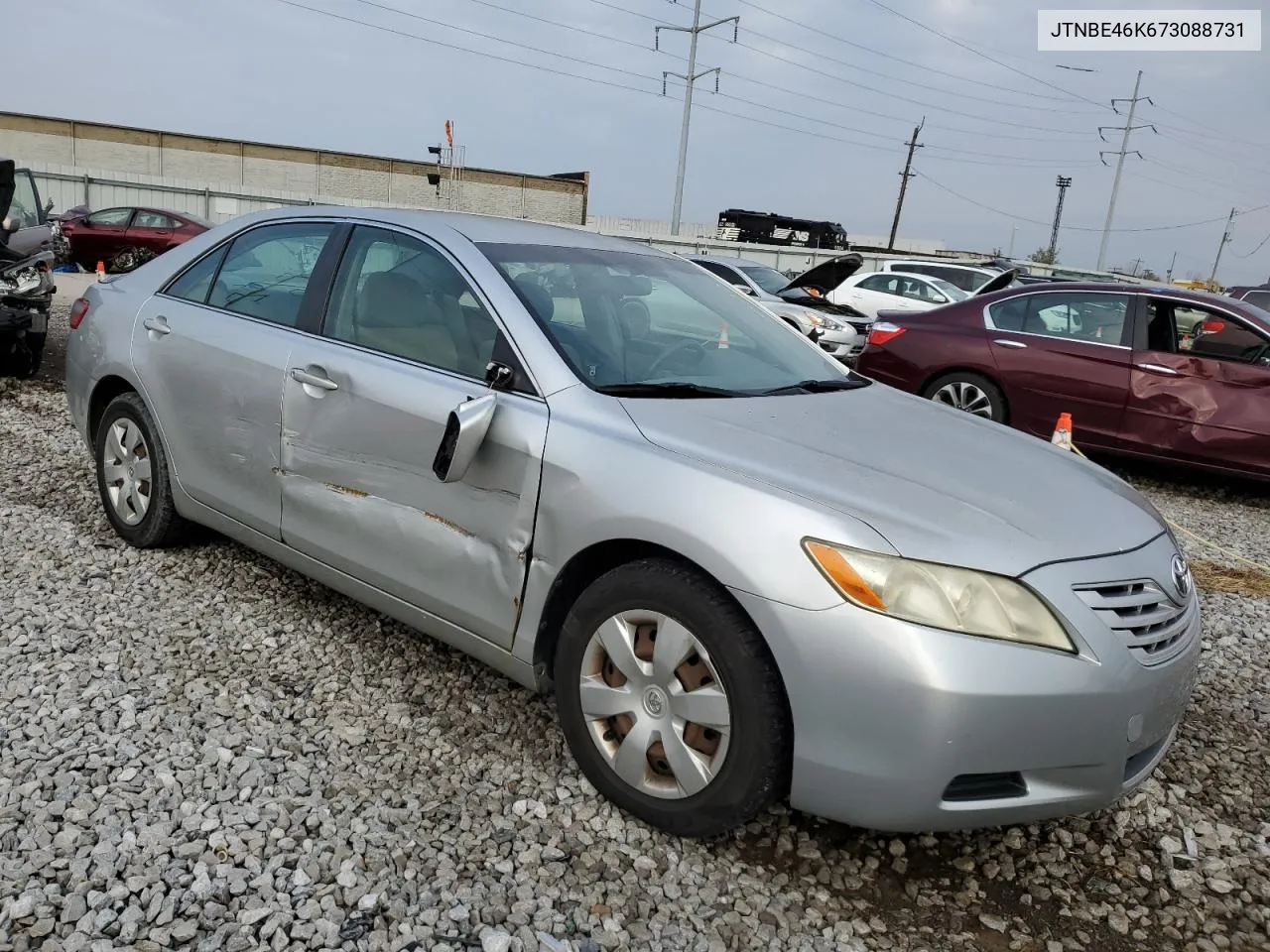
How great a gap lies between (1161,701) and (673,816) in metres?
1.20

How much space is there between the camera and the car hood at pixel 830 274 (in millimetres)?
9734

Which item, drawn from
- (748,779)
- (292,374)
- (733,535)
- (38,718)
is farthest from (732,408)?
(38,718)

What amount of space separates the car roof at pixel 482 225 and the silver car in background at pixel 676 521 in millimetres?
29

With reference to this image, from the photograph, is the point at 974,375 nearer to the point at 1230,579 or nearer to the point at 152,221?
the point at 1230,579

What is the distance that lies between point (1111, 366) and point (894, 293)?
10087mm

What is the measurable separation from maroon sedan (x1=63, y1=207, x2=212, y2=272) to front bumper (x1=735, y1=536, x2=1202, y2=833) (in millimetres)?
20221

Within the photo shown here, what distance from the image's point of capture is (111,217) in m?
19.7

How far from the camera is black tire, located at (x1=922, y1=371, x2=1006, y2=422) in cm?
775

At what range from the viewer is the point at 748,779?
90.3 inches

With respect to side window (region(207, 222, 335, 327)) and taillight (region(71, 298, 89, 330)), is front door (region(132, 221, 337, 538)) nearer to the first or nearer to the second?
side window (region(207, 222, 335, 327))

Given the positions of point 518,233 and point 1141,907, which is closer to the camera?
point 1141,907

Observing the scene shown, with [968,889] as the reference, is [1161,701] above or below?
above

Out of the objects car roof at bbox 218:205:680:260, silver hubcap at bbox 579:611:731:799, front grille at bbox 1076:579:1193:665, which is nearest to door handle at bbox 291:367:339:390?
car roof at bbox 218:205:680:260

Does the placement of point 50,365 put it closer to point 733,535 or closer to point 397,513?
point 397,513
